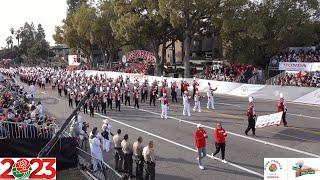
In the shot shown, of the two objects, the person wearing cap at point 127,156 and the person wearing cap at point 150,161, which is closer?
the person wearing cap at point 150,161

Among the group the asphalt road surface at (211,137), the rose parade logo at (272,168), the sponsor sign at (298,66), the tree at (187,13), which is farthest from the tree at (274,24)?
the rose parade logo at (272,168)

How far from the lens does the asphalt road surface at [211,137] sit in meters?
15.7

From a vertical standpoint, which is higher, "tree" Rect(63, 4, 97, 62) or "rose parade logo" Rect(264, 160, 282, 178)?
"tree" Rect(63, 4, 97, 62)

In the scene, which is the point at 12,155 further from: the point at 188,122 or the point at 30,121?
the point at 188,122

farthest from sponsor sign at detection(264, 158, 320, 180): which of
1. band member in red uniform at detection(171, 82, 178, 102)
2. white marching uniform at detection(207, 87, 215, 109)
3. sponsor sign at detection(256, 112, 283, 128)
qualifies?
band member in red uniform at detection(171, 82, 178, 102)

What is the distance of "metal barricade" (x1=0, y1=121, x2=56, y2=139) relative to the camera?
1653cm

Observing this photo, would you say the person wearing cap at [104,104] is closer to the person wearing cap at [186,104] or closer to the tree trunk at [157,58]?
the person wearing cap at [186,104]

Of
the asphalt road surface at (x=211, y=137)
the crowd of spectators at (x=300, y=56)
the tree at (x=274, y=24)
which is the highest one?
the tree at (x=274, y=24)

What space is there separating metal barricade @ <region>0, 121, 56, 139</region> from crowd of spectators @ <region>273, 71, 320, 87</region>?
2131 cm

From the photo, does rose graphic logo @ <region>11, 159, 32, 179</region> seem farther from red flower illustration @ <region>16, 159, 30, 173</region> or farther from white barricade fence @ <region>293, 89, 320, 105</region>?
white barricade fence @ <region>293, 89, 320, 105</region>

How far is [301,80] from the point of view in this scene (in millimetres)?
33625

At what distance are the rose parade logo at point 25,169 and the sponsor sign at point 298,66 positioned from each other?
91.3ft

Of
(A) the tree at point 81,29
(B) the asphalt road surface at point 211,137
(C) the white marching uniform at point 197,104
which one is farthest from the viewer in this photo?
(A) the tree at point 81,29

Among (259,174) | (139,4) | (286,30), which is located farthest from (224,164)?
(139,4)
